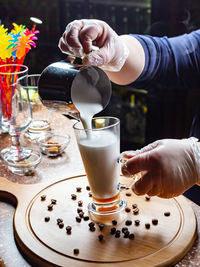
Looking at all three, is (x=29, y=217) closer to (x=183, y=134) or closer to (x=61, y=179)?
(x=61, y=179)

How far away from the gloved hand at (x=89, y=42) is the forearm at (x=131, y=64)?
154mm

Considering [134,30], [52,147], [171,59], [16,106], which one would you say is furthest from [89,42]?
[134,30]

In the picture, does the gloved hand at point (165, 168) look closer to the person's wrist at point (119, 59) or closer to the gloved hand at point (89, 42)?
the gloved hand at point (89, 42)

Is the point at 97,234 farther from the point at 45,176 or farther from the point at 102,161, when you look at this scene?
the point at 45,176

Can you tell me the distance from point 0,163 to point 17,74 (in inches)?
14.7

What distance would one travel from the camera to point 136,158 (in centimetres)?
105

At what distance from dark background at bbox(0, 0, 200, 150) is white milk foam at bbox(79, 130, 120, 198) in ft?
3.24

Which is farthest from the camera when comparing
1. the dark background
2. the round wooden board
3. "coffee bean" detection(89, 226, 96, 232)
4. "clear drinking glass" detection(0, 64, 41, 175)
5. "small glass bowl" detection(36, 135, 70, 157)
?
the dark background

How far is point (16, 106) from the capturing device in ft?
4.51

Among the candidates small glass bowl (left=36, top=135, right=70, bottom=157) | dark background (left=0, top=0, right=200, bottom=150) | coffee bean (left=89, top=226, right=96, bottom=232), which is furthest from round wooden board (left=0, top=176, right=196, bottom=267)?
dark background (left=0, top=0, right=200, bottom=150)

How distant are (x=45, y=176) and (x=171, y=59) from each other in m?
0.99

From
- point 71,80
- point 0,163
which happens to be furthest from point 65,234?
point 0,163

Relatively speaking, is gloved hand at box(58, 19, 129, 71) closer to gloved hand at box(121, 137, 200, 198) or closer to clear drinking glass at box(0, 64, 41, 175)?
clear drinking glass at box(0, 64, 41, 175)

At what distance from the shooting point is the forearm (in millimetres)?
1729
